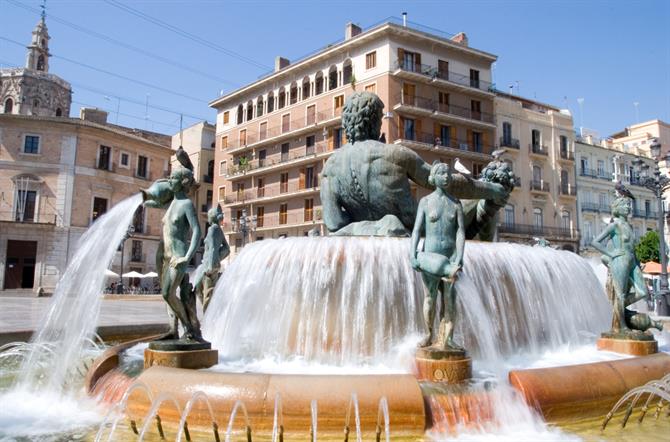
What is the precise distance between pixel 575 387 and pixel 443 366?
1161mm

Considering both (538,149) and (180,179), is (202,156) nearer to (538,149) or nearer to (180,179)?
(538,149)

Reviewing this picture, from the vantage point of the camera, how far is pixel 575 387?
4617 mm

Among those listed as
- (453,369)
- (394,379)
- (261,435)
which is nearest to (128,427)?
(261,435)

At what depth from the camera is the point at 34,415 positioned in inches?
194

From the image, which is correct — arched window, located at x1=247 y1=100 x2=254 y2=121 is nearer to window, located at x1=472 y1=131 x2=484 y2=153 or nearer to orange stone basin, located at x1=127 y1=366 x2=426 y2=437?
window, located at x1=472 y1=131 x2=484 y2=153

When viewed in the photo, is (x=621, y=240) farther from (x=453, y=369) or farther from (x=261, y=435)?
(x=261, y=435)

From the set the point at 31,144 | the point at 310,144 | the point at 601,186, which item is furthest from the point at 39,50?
the point at 601,186

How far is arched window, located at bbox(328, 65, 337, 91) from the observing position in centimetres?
4431

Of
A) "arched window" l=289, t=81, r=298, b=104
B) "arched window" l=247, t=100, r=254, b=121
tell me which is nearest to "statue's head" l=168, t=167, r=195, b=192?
"arched window" l=289, t=81, r=298, b=104

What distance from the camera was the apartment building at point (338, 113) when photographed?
133ft

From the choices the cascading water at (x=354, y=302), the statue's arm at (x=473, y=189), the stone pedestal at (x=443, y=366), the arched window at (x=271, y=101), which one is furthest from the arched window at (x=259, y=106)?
the stone pedestal at (x=443, y=366)

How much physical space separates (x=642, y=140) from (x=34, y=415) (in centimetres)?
7206

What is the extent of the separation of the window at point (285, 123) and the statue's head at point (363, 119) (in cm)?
4142

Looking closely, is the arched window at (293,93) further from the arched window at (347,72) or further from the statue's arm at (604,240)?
the statue's arm at (604,240)
